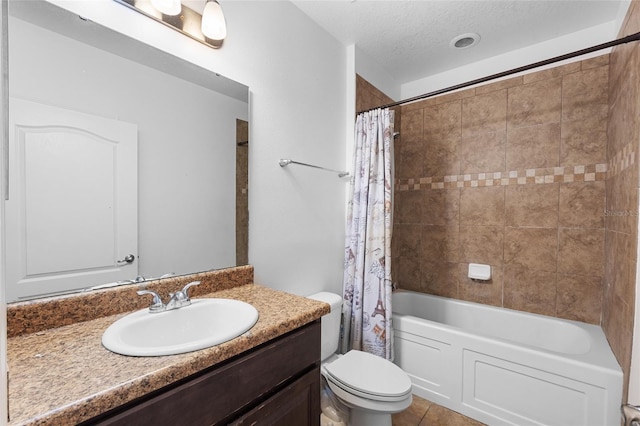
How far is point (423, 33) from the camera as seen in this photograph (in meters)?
2.12

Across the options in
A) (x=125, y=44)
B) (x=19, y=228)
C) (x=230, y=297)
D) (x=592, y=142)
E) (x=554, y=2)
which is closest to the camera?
(x=19, y=228)

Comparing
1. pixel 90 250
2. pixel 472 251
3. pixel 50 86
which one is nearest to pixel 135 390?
pixel 90 250

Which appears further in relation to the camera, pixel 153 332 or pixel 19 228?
pixel 153 332

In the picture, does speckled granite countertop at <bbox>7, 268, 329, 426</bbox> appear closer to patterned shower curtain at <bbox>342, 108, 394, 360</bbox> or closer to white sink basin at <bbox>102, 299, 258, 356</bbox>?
white sink basin at <bbox>102, 299, 258, 356</bbox>

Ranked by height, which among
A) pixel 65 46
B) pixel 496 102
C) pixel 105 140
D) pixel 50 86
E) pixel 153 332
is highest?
pixel 496 102

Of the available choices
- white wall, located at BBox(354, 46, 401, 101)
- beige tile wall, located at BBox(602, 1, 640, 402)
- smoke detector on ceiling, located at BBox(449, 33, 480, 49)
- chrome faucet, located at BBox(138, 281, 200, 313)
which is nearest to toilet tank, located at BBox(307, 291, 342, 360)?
chrome faucet, located at BBox(138, 281, 200, 313)

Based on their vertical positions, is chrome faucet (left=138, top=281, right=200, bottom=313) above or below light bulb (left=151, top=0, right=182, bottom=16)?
below

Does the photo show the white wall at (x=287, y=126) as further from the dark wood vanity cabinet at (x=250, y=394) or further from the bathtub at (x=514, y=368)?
the bathtub at (x=514, y=368)

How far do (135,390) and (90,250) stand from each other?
0.64 metres

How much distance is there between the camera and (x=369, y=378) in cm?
149

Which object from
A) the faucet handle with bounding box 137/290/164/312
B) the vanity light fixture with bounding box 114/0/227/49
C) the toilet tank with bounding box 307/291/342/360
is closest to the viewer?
the faucet handle with bounding box 137/290/164/312

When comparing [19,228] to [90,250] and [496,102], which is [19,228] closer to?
[90,250]

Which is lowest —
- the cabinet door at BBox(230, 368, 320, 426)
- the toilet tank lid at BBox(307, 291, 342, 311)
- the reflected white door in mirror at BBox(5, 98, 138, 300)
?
the cabinet door at BBox(230, 368, 320, 426)

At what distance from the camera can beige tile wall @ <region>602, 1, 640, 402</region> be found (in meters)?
1.38
